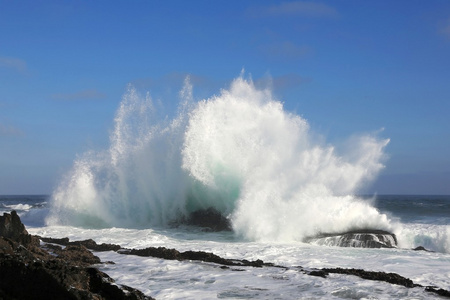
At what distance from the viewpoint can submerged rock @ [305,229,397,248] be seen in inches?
577

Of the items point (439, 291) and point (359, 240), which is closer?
point (439, 291)

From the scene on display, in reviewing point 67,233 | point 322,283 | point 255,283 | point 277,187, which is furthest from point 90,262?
point 277,187

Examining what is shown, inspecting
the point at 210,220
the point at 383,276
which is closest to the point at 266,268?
the point at 383,276

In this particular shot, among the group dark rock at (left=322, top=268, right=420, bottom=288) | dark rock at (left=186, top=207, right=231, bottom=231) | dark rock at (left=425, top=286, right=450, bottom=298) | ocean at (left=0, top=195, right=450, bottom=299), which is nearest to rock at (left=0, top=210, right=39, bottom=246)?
ocean at (left=0, top=195, right=450, bottom=299)

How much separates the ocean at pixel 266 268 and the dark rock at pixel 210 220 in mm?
832

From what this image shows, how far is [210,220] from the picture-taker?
60.0 ft

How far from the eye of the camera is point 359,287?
311 inches

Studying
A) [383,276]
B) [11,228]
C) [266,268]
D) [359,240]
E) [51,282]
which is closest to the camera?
[51,282]

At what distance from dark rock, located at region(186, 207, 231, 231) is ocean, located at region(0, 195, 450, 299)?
832 mm

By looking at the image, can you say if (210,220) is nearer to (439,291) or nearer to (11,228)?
(11,228)

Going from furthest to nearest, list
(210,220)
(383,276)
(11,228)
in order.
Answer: (210,220), (11,228), (383,276)

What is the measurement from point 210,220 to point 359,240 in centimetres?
585

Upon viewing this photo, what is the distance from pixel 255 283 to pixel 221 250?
4534 mm

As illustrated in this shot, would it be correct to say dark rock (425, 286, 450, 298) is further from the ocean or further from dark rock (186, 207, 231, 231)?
dark rock (186, 207, 231, 231)
